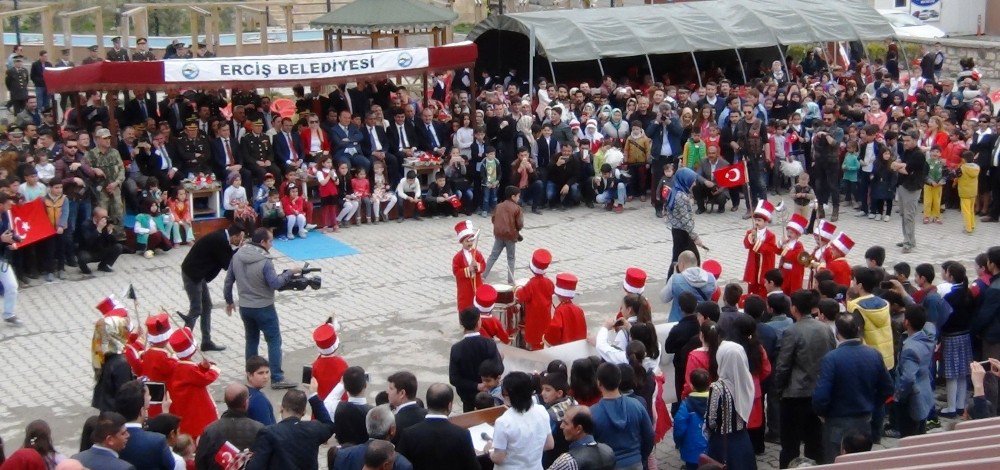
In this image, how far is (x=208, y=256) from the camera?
12516 mm

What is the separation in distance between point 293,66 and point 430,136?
8.09ft

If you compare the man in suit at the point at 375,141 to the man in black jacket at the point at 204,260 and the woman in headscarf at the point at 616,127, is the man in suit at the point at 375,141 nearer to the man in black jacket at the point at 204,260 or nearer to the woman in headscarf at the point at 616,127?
the woman in headscarf at the point at 616,127

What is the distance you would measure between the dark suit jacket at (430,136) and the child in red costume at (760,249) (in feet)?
23.9

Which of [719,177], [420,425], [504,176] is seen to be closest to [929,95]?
[719,177]

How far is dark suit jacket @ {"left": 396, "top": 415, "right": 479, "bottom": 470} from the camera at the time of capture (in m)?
7.44

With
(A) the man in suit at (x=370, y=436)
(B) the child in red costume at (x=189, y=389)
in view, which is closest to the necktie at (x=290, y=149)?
(B) the child in red costume at (x=189, y=389)

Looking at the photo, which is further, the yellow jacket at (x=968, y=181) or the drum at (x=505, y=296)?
the yellow jacket at (x=968, y=181)

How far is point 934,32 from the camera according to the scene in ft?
119

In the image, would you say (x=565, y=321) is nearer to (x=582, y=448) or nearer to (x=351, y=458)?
(x=582, y=448)

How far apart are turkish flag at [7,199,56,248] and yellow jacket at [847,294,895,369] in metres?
9.72

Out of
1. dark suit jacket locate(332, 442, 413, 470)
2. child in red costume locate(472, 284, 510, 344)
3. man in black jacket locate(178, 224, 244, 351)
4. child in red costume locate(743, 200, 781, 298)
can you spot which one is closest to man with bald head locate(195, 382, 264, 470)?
dark suit jacket locate(332, 442, 413, 470)

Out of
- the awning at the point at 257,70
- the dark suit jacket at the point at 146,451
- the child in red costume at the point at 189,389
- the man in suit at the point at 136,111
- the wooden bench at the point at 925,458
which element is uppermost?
the awning at the point at 257,70

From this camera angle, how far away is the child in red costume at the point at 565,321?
10.9 meters

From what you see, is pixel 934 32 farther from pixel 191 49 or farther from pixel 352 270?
pixel 352 270
